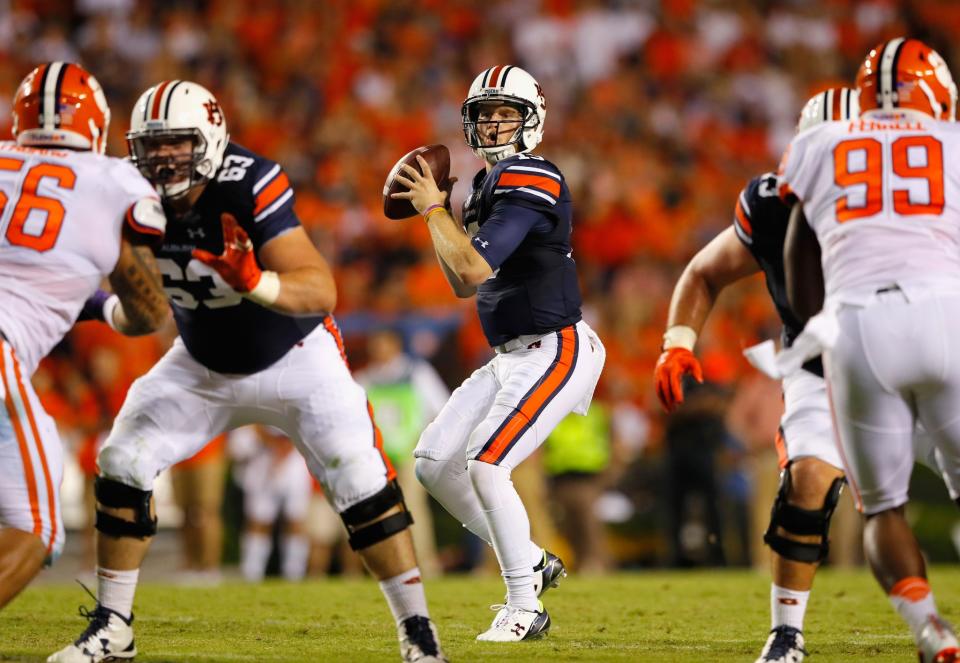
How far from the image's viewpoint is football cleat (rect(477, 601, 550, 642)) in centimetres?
465

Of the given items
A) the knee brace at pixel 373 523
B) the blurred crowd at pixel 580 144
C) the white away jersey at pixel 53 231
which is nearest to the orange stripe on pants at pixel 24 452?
the white away jersey at pixel 53 231

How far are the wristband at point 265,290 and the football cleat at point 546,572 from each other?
5.48ft

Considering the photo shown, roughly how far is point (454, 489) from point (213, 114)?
1.64 metres

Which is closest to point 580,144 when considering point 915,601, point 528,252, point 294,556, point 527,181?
point 294,556

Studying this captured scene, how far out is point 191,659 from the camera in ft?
13.2

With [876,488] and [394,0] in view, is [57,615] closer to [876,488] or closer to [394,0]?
[876,488]

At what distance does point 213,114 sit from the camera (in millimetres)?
3980

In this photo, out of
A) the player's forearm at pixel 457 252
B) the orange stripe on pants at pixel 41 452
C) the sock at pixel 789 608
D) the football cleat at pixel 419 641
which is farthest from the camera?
the player's forearm at pixel 457 252

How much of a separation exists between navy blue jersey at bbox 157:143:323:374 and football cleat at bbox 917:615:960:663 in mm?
1884

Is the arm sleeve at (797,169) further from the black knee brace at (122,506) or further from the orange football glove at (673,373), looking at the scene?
the black knee brace at (122,506)

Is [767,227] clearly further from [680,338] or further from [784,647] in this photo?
[784,647]

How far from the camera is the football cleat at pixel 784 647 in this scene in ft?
13.0

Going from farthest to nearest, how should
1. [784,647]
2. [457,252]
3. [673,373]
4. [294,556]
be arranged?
1. [294,556]
2. [457,252]
3. [673,373]
4. [784,647]

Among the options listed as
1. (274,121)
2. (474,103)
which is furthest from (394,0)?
(474,103)
